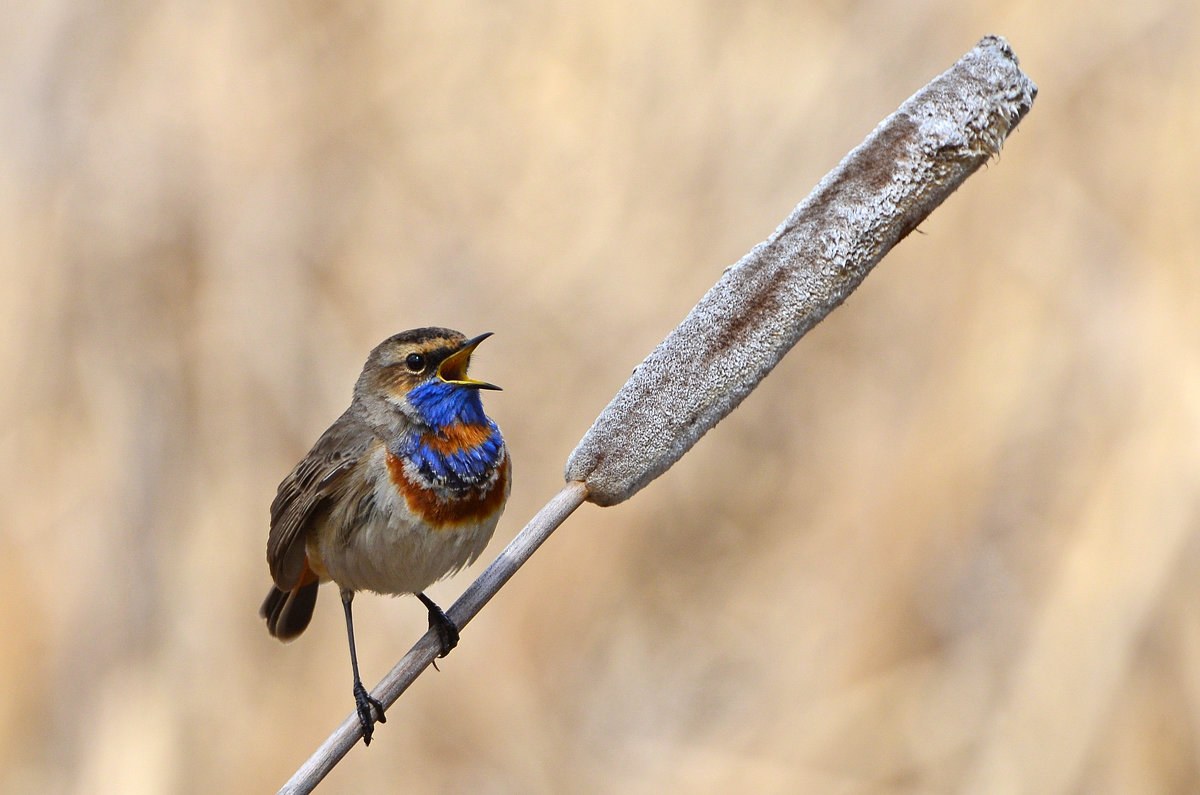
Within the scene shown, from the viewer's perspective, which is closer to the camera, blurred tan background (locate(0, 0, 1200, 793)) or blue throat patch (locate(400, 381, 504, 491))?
blue throat patch (locate(400, 381, 504, 491))

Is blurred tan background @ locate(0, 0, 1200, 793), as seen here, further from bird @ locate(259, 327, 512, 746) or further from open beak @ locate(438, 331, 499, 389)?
open beak @ locate(438, 331, 499, 389)

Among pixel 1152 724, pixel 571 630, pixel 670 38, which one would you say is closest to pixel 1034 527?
pixel 1152 724

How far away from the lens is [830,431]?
466 cm

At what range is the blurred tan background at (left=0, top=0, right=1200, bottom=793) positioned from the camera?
3775mm

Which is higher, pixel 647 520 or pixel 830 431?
pixel 830 431

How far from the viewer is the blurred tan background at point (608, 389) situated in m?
3.78

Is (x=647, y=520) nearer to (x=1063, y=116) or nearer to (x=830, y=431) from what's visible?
(x=830, y=431)

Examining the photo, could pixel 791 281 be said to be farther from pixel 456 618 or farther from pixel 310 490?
pixel 310 490

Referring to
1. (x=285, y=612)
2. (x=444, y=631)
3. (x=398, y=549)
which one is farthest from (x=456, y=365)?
(x=285, y=612)

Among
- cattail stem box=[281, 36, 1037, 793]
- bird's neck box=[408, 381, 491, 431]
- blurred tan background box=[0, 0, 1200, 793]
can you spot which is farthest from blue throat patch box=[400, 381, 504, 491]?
blurred tan background box=[0, 0, 1200, 793]

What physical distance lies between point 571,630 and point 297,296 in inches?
68.4

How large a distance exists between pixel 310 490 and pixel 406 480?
0.29 metres

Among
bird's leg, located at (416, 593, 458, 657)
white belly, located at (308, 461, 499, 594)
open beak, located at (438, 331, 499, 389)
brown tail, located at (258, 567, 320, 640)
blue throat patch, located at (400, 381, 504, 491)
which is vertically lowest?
brown tail, located at (258, 567, 320, 640)

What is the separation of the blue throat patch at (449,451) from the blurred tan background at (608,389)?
1.52m
